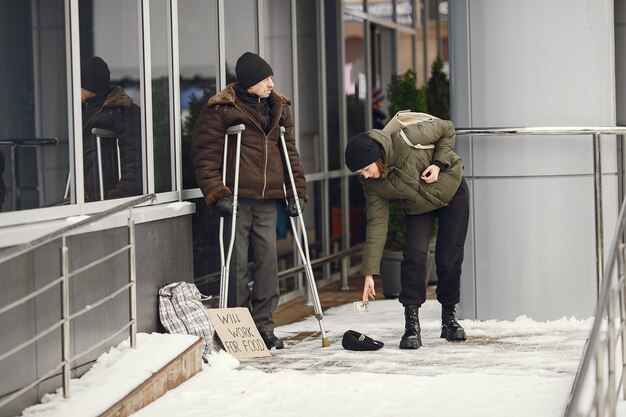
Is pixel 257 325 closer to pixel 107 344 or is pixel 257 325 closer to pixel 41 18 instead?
pixel 107 344

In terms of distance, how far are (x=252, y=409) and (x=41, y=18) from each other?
2.11m

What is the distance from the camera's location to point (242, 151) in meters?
8.28

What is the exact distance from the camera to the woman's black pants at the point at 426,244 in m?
8.14

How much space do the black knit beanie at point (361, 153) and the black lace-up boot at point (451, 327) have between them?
120cm

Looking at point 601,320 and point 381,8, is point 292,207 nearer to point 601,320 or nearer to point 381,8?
point 601,320

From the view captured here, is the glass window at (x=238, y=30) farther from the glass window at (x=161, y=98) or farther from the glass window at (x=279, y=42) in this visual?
the glass window at (x=161, y=98)

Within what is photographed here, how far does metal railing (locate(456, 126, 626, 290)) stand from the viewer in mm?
8641

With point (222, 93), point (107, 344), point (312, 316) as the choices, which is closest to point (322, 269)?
point (312, 316)

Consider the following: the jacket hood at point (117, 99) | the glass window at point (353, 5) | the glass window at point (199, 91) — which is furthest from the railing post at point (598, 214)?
the glass window at point (353, 5)

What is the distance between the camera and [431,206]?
26.4 ft

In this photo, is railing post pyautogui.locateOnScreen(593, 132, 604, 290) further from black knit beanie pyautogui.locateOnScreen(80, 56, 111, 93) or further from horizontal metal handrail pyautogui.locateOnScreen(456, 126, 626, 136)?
black knit beanie pyautogui.locateOnScreen(80, 56, 111, 93)

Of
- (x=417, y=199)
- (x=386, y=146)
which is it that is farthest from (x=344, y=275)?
(x=386, y=146)

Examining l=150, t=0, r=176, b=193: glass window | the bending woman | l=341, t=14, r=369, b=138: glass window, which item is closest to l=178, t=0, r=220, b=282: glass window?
l=150, t=0, r=176, b=193: glass window

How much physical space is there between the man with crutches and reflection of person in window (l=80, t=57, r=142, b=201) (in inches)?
20.2
